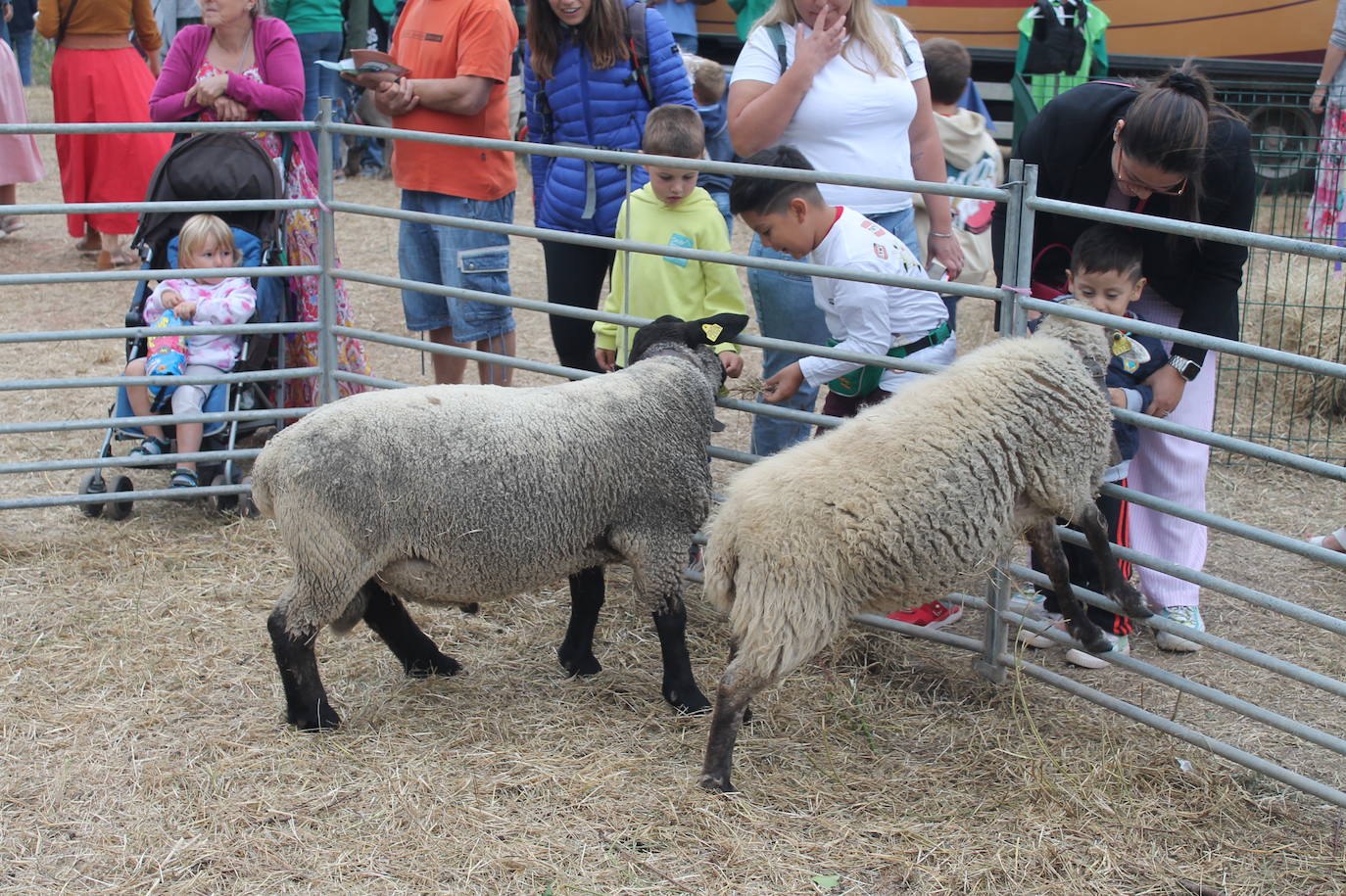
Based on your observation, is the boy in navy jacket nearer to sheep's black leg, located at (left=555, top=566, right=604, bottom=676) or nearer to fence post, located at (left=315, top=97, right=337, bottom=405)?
sheep's black leg, located at (left=555, top=566, right=604, bottom=676)

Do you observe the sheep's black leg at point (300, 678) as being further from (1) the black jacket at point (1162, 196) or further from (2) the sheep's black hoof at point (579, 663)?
(1) the black jacket at point (1162, 196)

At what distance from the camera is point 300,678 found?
347 centimetres

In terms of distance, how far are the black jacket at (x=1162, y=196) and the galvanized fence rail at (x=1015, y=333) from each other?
0.16 metres

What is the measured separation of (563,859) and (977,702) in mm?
1414

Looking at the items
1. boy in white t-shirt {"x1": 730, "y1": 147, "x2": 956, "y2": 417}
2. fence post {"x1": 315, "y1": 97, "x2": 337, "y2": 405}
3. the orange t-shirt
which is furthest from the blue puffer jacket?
boy in white t-shirt {"x1": 730, "y1": 147, "x2": 956, "y2": 417}

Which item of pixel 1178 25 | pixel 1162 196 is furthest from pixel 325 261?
pixel 1178 25

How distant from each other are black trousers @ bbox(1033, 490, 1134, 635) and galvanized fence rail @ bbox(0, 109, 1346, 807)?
0.88 ft


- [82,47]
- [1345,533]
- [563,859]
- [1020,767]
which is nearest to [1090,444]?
[1020,767]

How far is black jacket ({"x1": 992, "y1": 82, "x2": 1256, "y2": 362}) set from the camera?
340 cm

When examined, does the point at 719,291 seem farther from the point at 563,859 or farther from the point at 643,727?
the point at 563,859

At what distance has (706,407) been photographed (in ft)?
11.8

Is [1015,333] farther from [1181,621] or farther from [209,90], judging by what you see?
[209,90]

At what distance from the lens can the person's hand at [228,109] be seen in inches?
205

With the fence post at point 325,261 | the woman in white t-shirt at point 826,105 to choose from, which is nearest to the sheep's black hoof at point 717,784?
the woman in white t-shirt at point 826,105
